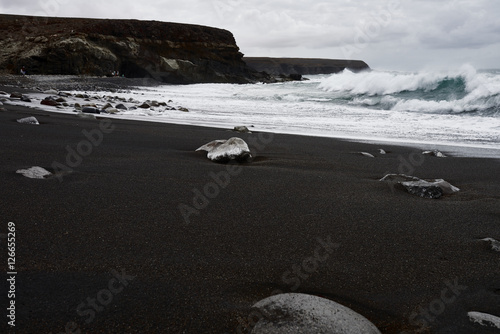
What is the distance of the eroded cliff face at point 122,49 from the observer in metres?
28.9

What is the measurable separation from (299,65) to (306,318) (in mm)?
111133

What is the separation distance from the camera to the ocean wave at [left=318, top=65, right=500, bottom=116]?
10328 mm

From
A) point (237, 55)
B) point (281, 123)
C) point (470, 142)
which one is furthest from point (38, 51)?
point (470, 142)

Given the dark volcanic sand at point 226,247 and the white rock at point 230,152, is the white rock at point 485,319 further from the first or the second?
the white rock at point 230,152

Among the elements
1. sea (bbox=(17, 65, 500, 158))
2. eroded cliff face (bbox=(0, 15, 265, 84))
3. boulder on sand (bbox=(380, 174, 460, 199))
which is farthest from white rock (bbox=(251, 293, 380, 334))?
eroded cliff face (bbox=(0, 15, 265, 84))

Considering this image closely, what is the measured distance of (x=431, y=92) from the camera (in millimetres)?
13484

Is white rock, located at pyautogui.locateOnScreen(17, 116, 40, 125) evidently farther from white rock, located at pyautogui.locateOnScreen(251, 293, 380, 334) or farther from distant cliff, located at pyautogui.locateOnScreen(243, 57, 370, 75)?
distant cliff, located at pyautogui.locateOnScreen(243, 57, 370, 75)

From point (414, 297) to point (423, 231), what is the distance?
0.69 metres

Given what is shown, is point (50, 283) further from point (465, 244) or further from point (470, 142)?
point (470, 142)

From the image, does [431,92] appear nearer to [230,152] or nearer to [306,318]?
[230,152]

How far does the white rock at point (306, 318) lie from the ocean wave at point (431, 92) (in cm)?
979

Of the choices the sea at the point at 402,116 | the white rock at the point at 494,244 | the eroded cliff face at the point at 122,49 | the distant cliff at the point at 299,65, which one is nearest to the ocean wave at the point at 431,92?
the sea at the point at 402,116

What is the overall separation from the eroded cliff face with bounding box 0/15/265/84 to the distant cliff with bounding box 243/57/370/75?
54.3 meters

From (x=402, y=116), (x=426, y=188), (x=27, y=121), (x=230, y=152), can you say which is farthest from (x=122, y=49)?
(x=426, y=188)
